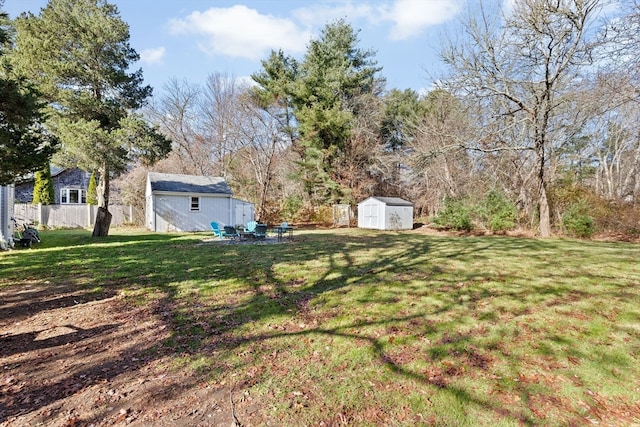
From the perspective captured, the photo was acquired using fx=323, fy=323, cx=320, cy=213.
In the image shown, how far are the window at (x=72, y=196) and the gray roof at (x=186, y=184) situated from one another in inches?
506

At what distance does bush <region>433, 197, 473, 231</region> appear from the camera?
702 inches

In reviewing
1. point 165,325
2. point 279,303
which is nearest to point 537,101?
point 279,303

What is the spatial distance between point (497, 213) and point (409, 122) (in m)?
8.82

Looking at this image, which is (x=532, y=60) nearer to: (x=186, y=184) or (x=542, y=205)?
(x=542, y=205)

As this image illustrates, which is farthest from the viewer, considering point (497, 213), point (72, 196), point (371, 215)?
point (72, 196)

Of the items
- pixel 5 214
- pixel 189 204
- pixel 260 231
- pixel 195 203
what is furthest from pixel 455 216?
pixel 5 214

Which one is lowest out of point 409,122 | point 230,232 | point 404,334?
point 404,334

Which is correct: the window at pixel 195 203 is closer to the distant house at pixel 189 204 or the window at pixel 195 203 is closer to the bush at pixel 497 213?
the distant house at pixel 189 204

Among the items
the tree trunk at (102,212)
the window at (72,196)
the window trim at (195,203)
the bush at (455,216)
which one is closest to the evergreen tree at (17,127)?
the tree trunk at (102,212)

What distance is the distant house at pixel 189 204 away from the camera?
1902cm

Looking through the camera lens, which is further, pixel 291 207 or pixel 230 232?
pixel 291 207

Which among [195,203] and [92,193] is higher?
[92,193]

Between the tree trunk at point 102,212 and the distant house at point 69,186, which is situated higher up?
the distant house at point 69,186

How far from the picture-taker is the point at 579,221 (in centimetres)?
1442
